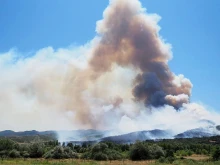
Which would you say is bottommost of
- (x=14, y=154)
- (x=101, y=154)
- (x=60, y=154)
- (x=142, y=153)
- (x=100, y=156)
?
(x=100, y=156)

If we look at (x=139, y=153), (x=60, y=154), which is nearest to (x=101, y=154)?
(x=139, y=153)

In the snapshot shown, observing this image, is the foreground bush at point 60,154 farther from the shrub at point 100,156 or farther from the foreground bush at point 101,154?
the shrub at point 100,156

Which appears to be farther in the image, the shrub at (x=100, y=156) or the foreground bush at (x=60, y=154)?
the foreground bush at (x=60, y=154)

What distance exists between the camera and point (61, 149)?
Result: 59.4 m

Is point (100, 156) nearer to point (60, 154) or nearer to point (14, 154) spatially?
point (60, 154)

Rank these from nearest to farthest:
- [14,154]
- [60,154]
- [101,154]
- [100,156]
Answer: [100,156], [101,154], [60,154], [14,154]

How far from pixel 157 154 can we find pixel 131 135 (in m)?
115

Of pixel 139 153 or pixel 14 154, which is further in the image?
pixel 14 154

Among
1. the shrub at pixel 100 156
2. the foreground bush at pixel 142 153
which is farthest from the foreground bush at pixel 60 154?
the foreground bush at pixel 142 153

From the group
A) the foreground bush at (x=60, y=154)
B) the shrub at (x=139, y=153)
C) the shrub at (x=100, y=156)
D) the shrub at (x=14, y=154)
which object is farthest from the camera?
the shrub at (x=14, y=154)

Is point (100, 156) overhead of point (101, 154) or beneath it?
beneath

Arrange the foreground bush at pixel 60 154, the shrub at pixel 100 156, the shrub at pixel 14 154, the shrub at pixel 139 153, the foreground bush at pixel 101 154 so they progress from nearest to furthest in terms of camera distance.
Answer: the shrub at pixel 100 156, the foreground bush at pixel 101 154, the shrub at pixel 139 153, the foreground bush at pixel 60 154, the shrub at pixel 14 154

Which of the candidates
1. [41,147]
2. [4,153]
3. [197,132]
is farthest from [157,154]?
[197,132]

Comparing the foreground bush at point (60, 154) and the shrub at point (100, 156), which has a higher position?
the foreground bush at point (60, 154)
